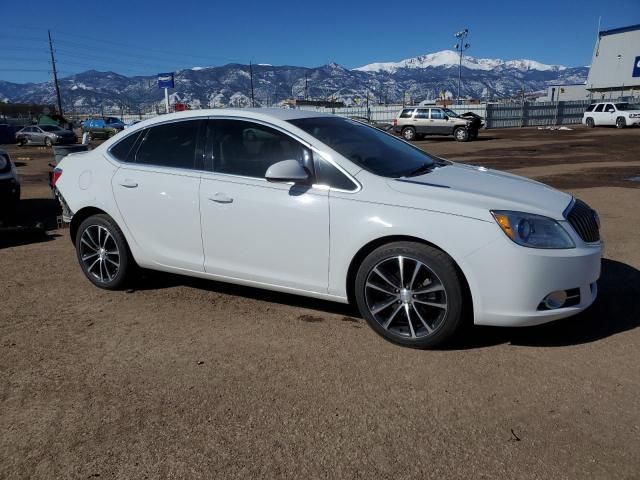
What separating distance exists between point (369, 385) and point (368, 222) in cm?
105

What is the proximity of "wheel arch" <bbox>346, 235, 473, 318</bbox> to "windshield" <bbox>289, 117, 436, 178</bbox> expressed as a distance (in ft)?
1.68

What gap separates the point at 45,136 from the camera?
31.8m

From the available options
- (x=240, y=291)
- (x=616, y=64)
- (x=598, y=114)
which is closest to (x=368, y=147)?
(x=240, y=291)

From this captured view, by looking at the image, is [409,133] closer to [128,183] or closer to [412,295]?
[128,183]

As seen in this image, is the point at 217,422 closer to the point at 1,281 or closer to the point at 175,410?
the point at 175,410

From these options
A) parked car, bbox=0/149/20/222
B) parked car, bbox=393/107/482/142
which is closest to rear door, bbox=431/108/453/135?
parked car, bbox=393/107/482/142

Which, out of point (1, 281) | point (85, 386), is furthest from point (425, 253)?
point (1, 281)

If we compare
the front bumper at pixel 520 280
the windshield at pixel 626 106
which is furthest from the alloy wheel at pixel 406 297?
the windshield at pixel 626 106

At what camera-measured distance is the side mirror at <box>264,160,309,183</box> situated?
11.7 feet

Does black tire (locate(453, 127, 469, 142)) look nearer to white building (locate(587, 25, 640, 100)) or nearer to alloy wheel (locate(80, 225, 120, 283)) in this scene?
alloy wheel (locate(80, 225, 120, 283))

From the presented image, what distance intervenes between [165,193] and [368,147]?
167cm

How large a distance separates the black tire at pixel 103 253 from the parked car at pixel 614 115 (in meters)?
35.8

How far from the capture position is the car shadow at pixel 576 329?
357cm

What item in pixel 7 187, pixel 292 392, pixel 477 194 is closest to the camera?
pixel 292 392
